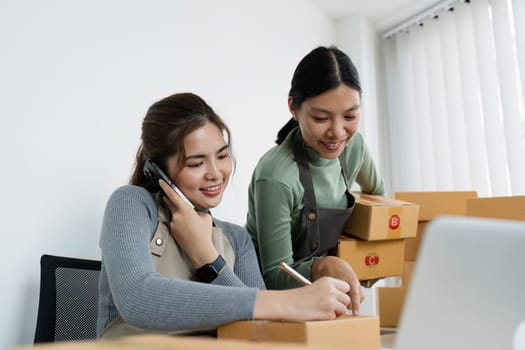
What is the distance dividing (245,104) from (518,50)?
1.31m

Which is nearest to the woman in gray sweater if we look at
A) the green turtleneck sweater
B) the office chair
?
the green turtleneck sweater

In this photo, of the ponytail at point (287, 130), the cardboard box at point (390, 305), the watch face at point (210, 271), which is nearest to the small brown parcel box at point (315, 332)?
the watch face at point (210, 271)

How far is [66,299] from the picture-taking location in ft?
4.14

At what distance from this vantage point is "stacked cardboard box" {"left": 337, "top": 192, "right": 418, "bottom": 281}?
4.98 feet

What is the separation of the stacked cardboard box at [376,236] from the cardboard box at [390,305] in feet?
1.04

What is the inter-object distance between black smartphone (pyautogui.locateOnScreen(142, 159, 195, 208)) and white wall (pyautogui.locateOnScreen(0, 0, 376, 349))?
15.1 inches

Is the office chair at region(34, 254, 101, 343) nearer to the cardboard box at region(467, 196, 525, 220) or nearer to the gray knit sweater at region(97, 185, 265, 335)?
the gray knit sweater at region(97, 185, 265, 335)

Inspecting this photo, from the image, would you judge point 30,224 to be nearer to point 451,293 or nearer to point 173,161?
point 173,161

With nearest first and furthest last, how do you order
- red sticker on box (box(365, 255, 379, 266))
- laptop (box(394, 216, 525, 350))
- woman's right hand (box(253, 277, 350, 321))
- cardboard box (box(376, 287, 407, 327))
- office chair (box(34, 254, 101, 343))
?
laptop (box(394, 216, 525, 350))
woman's right hand (box(253, 277, 350, 321))
office chair (box(34, 254, 101, 343))
red sticker on box (box(365, 255, 379, 266))
cardboard box (box(376, 287, 407, 327))

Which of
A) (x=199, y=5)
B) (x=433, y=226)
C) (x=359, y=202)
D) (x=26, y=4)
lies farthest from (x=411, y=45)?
(x=433, y=226)

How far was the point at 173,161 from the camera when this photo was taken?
120 centimetres

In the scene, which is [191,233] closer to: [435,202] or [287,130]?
[287,130]

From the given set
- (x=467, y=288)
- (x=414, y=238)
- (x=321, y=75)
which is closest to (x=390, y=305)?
(x=414, y=238)

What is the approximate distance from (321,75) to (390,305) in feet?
3.00
